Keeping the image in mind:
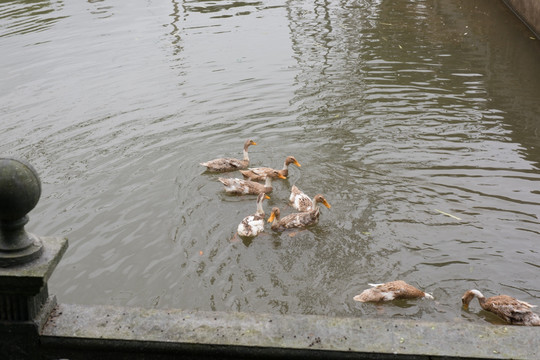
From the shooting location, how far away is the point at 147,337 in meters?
3.85

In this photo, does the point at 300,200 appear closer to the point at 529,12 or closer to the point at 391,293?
the point at 391,293

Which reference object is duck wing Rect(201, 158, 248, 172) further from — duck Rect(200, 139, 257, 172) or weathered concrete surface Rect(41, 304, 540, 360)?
weathered concrete surface Rect(41, 304, 540, 360)

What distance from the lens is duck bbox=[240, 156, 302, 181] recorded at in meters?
9.80

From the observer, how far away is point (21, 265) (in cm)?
379

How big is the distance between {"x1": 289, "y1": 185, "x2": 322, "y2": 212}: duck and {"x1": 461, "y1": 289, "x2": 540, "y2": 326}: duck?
2.73 m

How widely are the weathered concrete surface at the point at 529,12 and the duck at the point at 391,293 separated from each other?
11.1m

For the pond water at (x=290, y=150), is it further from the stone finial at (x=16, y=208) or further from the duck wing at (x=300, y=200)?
the stone finial at (x=16, y=208)

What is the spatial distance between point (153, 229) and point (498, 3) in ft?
48.4

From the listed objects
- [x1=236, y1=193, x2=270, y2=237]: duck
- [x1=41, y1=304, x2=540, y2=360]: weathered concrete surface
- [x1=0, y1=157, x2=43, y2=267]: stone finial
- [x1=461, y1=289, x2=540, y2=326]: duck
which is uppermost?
[x1=0, y1=157, x2=43, y2=267]: stone finial

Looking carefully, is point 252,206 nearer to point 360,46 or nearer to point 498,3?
point 360,46

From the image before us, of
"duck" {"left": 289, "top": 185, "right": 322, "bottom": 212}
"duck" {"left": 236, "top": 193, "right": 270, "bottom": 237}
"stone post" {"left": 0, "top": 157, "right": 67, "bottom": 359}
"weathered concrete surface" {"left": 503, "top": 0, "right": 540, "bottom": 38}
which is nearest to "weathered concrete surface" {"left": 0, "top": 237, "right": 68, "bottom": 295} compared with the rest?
"stone post" {"left": 0, "top": 157, "right": 67, "bottom": 359}

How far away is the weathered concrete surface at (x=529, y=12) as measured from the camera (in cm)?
1587

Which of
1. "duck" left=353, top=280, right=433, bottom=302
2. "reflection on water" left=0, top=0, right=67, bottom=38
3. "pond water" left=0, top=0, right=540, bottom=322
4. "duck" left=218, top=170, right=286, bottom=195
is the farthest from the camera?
"reflection on water" left=0, top=0, right=67, bottom=38

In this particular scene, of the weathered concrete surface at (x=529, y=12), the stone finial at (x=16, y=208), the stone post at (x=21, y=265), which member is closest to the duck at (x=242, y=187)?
the stone post at (x=21, y=265)
